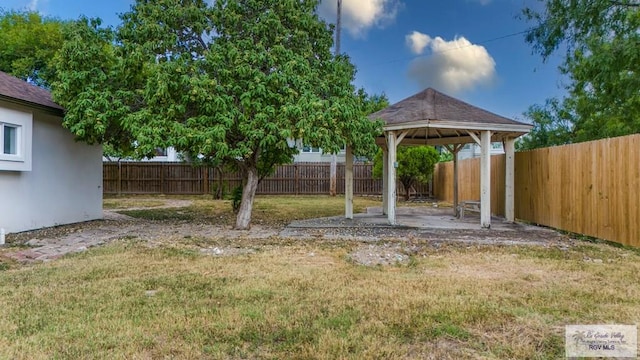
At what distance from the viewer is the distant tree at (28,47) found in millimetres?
17156

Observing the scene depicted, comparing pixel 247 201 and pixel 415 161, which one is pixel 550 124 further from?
pixel 247 201

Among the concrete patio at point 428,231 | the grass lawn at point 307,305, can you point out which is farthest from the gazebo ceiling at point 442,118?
the grass lawn at point 307,305

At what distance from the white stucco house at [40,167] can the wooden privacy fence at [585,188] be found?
11.3 meters

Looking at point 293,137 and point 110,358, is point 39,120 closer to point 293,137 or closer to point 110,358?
point 293,137

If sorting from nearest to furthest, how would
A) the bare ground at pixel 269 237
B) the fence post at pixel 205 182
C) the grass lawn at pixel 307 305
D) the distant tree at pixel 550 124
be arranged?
the grass lawn at pixel 307 305, the bare ground at pixel 269 237, the distant tree at pixel 550 124, the fence post at pixel 205 182

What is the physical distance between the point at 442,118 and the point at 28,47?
689 inches

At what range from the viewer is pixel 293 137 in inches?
334

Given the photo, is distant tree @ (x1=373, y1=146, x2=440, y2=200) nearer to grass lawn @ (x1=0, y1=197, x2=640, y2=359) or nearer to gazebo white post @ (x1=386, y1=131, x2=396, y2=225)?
gazebo white post @ (x1=386, y1=131, x2=396, y2=225)

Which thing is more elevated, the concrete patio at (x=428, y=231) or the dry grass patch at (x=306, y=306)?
the concrete patio at (x=428, y=231)

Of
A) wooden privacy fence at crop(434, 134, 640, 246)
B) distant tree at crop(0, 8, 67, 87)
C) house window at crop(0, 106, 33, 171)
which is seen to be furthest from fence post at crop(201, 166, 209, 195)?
wooden privacy fence at crop(434, 134, 640, 246)

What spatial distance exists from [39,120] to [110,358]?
8595mm

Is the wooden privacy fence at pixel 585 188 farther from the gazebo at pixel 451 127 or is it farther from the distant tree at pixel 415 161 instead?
the distant tree at pixel 415 161

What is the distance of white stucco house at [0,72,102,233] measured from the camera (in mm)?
8414

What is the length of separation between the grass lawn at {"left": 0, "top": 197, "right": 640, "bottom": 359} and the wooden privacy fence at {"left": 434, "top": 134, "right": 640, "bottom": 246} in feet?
3.31
